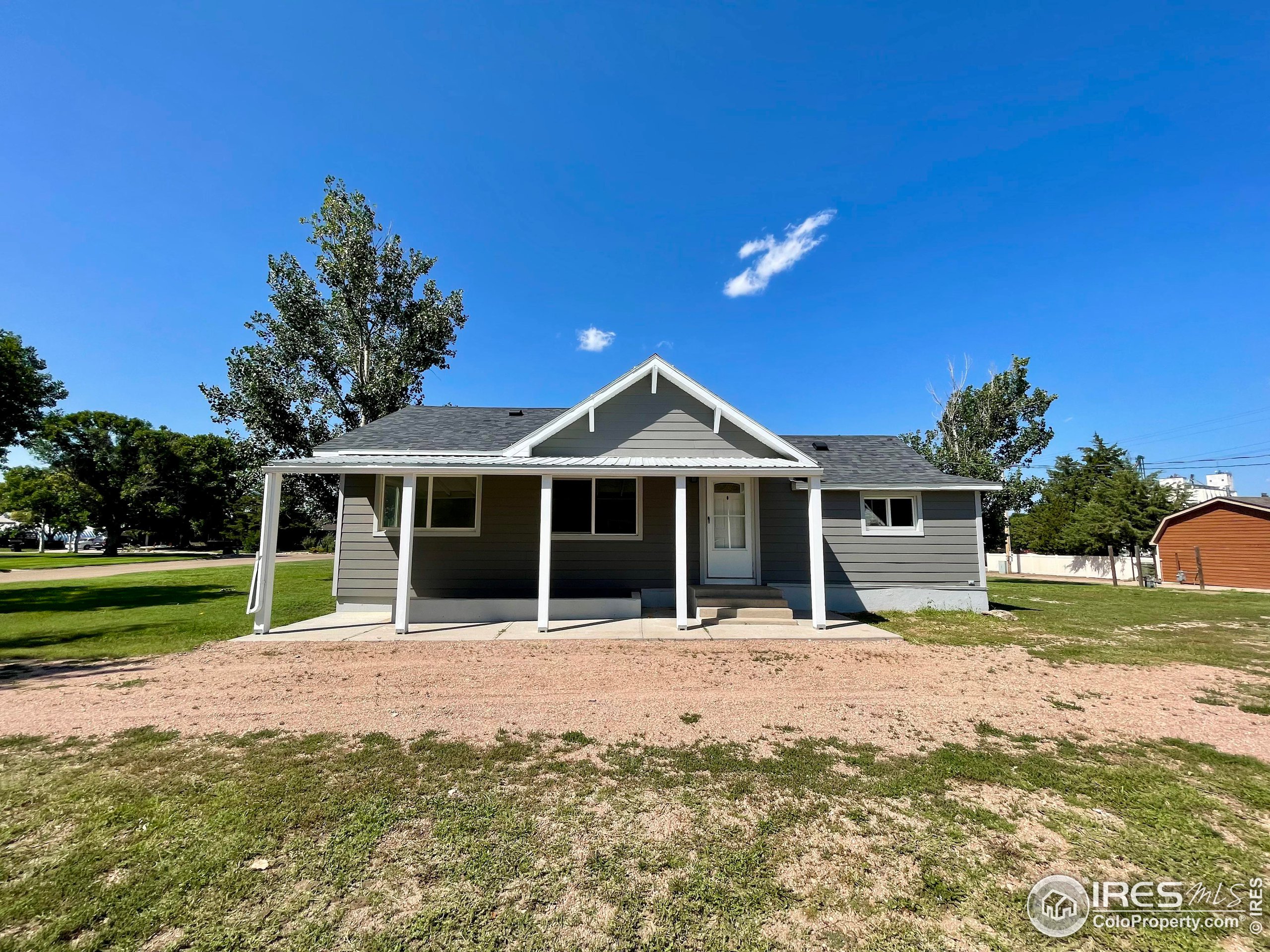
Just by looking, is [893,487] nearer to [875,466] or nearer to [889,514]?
[889,514]

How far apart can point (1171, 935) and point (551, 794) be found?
3.19 meters

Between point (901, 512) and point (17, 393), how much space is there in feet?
80.0

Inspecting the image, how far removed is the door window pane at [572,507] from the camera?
1077 centimetres

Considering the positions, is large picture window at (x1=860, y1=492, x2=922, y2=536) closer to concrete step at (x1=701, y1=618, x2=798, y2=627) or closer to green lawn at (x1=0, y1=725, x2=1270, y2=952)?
concrete step at (x1=701, y1=618, x2=798, y2=627)

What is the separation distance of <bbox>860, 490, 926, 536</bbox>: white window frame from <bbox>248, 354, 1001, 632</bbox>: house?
3 cm

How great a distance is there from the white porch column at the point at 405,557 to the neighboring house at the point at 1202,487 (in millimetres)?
30959

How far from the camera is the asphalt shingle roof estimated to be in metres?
11.2

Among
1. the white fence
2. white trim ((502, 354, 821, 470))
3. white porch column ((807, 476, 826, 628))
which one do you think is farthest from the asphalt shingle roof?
the white fence

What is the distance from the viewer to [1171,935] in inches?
88.3

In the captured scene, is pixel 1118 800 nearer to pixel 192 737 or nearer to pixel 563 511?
pixel 192 737

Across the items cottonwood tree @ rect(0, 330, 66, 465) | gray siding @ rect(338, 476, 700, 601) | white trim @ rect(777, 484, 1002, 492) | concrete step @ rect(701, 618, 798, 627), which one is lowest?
concrete step @ rect(701, 618, 798, 627)

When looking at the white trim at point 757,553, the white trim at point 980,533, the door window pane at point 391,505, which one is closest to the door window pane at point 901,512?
the white trim at point 980,533

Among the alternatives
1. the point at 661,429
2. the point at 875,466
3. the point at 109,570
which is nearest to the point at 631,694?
the point at 661,429

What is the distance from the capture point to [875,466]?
12.2 m
